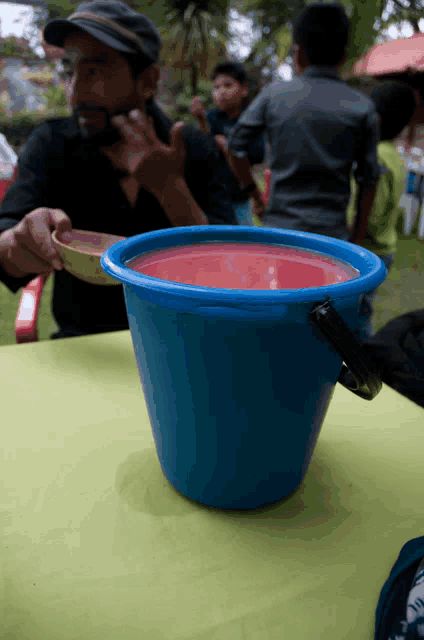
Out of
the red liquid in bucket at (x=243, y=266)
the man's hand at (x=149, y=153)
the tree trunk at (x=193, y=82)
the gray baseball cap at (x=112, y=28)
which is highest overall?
the gray baseball cap at (x=112, y=28)

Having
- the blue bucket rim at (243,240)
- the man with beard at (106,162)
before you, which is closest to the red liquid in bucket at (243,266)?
the blue bucket rim at (243,240)

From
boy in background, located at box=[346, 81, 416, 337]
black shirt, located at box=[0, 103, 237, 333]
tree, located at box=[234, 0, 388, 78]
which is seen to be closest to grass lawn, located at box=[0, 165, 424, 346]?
boy in background, located at box=[346, 81, 416, 337]

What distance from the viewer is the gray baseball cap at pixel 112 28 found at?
1092 mm

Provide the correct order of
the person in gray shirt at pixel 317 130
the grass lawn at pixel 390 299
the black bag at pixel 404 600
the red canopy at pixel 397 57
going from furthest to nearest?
the red canopy at pixel 397 57, the grass lawn at pixel 390 299, the person in gray shirt at pixel 317 130, the black bag at pixel 404 600

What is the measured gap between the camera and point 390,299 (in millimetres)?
3559

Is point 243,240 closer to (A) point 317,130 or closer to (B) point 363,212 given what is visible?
(A) point 317,130

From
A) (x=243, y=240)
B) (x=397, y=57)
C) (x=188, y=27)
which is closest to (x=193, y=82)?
(x=188, y=27)

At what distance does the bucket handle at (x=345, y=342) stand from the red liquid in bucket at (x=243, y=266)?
100 mm

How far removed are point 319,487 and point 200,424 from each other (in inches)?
7.3

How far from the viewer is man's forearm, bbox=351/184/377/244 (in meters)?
2.12

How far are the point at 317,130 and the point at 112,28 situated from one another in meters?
1.02

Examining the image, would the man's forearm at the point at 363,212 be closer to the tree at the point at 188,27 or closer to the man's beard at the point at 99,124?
the man's beard at the point at 99,124

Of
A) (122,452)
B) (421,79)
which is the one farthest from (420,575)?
(421,79)

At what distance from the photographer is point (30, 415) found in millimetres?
626
